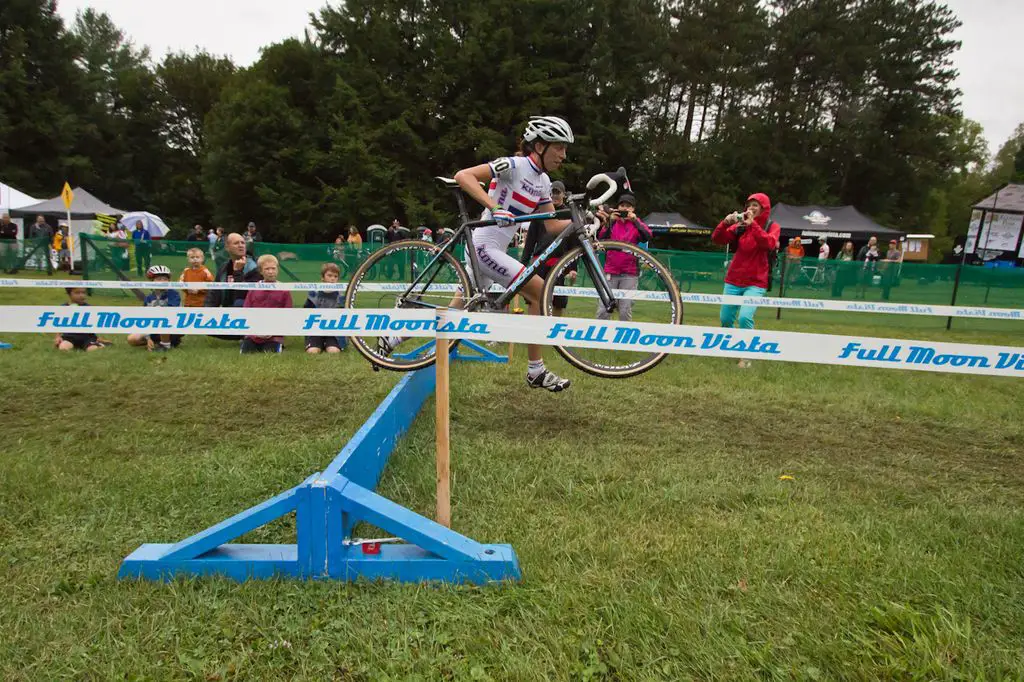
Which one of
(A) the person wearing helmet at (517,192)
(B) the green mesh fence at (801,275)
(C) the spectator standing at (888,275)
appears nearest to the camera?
(A) the person wearing helmet at (517,192)

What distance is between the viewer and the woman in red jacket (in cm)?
734

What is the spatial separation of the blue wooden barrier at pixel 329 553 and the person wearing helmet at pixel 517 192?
2.08 meters

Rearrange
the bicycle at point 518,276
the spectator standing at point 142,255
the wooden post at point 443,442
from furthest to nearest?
the spectator standing at point 142,255 → the bicycle at point 518,276 → the wooden post at point 443,442

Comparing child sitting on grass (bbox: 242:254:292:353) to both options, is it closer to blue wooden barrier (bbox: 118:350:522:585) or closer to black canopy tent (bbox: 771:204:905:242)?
blue wooden barrier (bbox: 118:350:522:585)

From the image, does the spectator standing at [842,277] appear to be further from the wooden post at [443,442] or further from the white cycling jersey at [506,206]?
the wooden post at [443,442]

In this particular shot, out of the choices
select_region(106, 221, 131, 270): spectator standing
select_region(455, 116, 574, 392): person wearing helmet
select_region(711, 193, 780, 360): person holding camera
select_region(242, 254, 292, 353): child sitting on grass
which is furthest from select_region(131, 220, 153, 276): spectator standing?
select_region(711, 193, 780, 360): person holding camera

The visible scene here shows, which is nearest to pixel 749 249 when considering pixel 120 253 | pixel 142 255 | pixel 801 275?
pixel 801 275

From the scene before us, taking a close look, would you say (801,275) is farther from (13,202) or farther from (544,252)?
(13,202)

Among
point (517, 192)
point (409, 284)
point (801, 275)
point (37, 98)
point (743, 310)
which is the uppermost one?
point (37, 98)

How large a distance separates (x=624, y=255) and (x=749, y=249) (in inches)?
70.0

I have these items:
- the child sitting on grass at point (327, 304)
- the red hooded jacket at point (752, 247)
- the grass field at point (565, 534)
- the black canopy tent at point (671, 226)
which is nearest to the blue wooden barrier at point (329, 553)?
the grass field at point (565, 534)

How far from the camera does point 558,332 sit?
10.3 feet

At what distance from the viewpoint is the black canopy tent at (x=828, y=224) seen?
2614 cm

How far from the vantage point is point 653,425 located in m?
4.89
